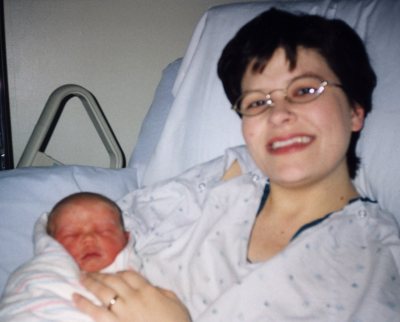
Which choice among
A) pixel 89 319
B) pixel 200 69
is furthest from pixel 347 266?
pixel 200 69

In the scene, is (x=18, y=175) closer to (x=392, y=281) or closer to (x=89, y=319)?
(x=89, y=319)

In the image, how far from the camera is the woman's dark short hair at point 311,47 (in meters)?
1.13

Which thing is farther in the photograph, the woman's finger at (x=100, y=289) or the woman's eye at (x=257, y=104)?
the woman's eye at (x=257, y=104)

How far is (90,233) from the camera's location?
3.95 ft

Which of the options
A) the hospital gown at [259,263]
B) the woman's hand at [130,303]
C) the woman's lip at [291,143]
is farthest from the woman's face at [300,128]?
the woman's hand at [130,303]

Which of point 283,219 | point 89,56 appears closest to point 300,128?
point 283,219

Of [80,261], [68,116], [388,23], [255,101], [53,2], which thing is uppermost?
[53,2]

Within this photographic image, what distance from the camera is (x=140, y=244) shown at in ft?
4.14

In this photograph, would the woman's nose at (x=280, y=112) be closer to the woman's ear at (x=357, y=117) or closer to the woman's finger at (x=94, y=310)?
the woman's ear at (x=357, y=117)

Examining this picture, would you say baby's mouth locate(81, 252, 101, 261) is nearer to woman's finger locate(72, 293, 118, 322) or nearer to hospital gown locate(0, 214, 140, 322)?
hospital gown locate(0, 214, 140, 322)

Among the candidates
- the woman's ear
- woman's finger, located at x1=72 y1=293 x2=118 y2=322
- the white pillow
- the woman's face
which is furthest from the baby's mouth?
the woman's ear

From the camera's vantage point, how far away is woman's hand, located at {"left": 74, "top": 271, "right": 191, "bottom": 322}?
2.97 feet

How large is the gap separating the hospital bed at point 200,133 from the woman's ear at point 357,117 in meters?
0.11

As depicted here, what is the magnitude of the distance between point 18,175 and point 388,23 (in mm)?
1575
